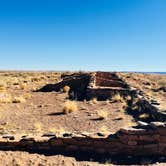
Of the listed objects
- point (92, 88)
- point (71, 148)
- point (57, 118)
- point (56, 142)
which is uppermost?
point (92, 88)

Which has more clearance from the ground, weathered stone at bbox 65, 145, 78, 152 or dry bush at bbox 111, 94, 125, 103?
dry bush at bbox 111, 94, 125, 103

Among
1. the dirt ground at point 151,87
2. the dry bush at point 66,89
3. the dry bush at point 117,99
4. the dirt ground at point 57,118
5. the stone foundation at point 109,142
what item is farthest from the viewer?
the dry bush at point 66,89

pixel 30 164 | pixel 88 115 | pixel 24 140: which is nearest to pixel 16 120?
pixel 88 115

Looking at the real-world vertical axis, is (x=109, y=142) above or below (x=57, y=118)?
above

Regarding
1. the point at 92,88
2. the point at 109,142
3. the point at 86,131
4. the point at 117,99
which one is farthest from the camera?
the point at 92,88

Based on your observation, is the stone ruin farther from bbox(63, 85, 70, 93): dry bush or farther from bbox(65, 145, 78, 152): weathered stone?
bbox(65, 145, 78, 152): weathered stone

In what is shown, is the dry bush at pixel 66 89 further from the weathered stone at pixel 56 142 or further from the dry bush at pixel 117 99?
the weathered stone at pixel 56 142

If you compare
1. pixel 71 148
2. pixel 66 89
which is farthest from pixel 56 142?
pixel 66 89

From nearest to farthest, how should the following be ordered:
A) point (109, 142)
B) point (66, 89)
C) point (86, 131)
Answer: point (109, 142)
point (86, 131)
point (66, 89)

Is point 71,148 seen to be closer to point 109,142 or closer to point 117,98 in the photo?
point 109,142

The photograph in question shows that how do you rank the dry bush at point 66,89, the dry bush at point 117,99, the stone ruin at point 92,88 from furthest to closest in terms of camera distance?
the dry bush at point 66,89 → the stone ruin at point 92,88 → the dry bush at point 117,99

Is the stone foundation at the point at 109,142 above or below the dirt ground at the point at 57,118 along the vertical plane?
above

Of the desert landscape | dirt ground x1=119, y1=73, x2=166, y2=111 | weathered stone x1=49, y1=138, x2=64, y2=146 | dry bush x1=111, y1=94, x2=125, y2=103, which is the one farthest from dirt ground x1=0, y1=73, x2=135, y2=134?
weathered stone x1=49, y1=138, x2=64, y2=146

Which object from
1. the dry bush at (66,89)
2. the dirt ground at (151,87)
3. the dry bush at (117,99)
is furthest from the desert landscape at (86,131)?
the dry bush at (66,89)
